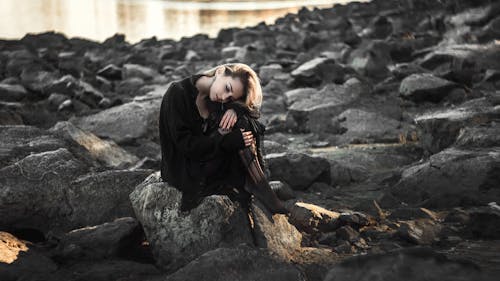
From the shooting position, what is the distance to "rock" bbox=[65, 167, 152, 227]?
417 cm

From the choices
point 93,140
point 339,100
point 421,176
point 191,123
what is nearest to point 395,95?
point 339,100

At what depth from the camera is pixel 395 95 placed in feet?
29.2

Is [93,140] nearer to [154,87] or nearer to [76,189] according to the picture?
[76,189]

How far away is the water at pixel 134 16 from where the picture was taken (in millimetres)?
25328

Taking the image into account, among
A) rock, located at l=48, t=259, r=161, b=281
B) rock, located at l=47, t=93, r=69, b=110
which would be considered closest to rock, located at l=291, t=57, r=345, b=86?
rock, located at l=47, t=93, r=69, b=110

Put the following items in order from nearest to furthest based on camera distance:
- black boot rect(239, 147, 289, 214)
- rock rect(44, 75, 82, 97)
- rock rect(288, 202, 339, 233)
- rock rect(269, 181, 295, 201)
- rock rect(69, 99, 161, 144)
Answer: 1. black boot rect(239, 147, 289, 214)
2. rock rect(288, 202, 339, 233)
3. rock rect(269, 181, 295, 201)
4. rock rect(69, 99, 161, 144)
5. rock rect(44, 75, 82, 97)

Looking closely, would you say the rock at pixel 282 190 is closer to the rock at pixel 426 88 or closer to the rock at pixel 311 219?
the rock at pixel 311 219

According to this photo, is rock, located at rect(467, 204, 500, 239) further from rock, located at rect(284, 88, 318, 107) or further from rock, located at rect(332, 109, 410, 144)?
rock, located at rect(284, 88, 318, 107)

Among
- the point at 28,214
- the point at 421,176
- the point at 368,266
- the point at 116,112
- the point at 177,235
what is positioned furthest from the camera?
the point at 116,112

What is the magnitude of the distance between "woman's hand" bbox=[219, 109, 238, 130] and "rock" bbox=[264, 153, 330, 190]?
1601 millimetres

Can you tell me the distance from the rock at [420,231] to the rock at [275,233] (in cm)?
73

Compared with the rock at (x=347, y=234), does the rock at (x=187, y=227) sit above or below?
above

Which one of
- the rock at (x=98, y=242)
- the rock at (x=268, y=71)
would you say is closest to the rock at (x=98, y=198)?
the rock at (x=98, y=242)

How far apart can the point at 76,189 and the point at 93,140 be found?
1.88 meters
